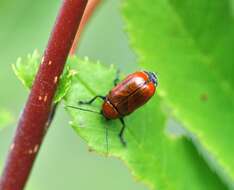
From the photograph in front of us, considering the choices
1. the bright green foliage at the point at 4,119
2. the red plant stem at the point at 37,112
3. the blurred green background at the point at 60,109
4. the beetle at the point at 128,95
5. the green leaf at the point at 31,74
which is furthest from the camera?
the blurred green background at the point at 60,109

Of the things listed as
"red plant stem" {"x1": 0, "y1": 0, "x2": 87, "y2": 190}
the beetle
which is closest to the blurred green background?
the beetle

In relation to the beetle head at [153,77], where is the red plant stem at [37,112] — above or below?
above

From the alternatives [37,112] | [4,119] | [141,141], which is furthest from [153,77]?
[37,112]

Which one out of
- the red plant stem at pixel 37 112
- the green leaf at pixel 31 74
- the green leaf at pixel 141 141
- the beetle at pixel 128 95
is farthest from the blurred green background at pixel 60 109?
the red plant stem at pixel 37 112

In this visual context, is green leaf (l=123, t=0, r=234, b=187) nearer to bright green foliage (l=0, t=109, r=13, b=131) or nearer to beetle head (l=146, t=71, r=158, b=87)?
beetle head (l=146, t=71, r=158, b=87)

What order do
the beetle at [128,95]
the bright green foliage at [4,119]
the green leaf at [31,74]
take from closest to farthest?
the green leaf at [31,74], the bright green foliage at [4,119], the beetle at [128,95]

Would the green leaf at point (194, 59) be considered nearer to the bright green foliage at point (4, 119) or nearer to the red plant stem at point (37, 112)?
the bright green foliage at point (4, 119)

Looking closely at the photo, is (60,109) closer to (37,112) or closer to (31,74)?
(31,74)
